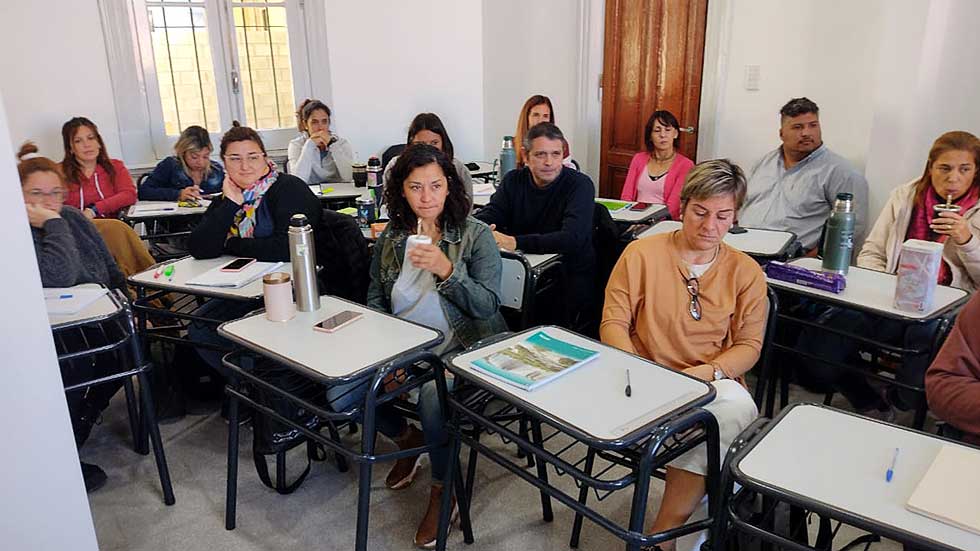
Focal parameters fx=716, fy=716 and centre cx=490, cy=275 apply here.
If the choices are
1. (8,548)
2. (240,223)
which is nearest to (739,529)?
(8,548)

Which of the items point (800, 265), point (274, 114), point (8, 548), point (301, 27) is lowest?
point (8, 548)

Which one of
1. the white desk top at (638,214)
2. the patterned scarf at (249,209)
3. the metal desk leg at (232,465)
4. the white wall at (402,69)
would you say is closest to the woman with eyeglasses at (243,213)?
the patterned scarf at (249,209)

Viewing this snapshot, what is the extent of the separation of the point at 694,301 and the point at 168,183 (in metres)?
3.28

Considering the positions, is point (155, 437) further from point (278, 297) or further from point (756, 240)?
point (756, 240)

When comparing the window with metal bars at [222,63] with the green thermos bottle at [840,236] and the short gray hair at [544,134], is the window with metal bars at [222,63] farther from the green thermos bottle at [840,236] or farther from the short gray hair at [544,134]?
the green thermos bottle at [840,236]

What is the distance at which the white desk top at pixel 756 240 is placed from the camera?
8.74 feet

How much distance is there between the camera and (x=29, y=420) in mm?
1437

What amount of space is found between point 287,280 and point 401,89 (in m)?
4.01

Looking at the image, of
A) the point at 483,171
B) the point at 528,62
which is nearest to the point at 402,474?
the point at 483,171

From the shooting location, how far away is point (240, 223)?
2.69m

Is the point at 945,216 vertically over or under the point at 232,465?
over

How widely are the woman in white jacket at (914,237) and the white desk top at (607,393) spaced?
1.11m

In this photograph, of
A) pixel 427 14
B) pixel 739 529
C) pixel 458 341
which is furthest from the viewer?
pixel 427 14

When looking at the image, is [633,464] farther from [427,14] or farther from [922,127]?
[427,14]
